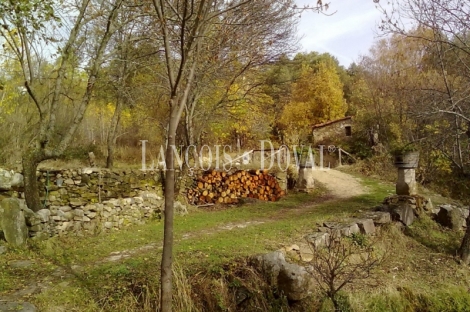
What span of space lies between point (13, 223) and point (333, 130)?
64.8ft

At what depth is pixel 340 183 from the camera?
1329 centimetres

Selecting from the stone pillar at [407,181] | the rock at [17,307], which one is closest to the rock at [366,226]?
the stone pillar at [407,181]

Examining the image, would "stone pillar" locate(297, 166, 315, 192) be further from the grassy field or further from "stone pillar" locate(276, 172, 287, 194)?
the grassy field

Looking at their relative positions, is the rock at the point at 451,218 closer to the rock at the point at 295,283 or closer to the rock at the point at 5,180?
the rock at the point at 295,283

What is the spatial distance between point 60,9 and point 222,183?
6.61m

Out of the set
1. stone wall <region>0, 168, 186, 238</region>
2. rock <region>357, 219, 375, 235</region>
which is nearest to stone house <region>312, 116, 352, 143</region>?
stone wall <region>0, 168, 186, 238</region>

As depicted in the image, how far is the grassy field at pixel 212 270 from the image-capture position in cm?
417

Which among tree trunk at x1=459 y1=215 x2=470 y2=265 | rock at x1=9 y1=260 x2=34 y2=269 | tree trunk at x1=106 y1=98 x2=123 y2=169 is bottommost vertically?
tree trunk at x1=459 y1=215 x2=470 y2=265

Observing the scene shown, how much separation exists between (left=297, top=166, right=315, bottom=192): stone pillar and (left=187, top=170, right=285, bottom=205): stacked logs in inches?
28.0

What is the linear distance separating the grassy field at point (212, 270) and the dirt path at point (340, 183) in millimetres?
3944

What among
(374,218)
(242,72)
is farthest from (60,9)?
(374,218)

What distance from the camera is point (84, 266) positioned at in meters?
4.93

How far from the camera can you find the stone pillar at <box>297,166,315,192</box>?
12.2 meters

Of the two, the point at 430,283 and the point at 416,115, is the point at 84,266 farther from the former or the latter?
the point at 416,115
